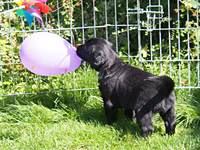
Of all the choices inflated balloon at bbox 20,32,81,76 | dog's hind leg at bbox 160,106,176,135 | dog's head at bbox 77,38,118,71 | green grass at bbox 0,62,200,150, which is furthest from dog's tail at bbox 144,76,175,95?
inflated balloon at bbox 20,32,81,76

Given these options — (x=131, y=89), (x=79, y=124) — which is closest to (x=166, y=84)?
(x=131, y=89)

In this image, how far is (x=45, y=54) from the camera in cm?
294

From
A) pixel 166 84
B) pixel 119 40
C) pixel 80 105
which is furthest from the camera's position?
pixel 119 40

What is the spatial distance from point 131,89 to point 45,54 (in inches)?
41.0

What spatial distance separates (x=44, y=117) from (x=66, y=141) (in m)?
0.63

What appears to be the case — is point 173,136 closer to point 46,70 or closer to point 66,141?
point 66,141

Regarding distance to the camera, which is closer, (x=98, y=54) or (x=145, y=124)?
(x=145, y=124)

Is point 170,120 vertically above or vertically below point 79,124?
above

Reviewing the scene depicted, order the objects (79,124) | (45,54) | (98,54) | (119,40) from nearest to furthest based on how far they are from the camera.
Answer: (45,54), (98,54), (79,124), (119,40)

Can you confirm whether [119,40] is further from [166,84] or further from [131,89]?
[166,84]

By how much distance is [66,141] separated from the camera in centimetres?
295

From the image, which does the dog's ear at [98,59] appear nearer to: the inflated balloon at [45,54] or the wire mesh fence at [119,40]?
the inflated balloon at [45,54]

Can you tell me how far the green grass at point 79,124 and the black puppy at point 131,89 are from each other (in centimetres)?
18

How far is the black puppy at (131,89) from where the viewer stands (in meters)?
2.82
